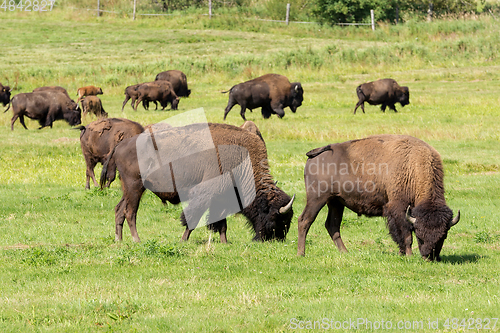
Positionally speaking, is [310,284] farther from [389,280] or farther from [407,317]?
[407,317]

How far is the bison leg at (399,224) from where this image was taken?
8148 mm

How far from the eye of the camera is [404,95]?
28.7 meters

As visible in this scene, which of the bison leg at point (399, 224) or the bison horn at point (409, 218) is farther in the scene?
the bison leg at point (399, 224)

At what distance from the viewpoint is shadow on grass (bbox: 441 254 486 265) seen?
8.00 metres

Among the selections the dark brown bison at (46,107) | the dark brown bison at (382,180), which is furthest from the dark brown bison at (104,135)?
the dark brown bison at (46,107)

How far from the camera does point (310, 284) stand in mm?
6926

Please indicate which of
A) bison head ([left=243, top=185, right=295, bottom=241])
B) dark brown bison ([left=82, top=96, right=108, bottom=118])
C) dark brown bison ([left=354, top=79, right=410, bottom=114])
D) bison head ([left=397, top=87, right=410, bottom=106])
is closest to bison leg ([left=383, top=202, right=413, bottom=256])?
bison head ([left=243, top=185, right=295, bottom=241])

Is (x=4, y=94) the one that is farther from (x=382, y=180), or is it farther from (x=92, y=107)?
(x=382, y=180)

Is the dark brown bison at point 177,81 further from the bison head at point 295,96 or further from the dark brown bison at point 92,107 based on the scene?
the bison head at point 295,96

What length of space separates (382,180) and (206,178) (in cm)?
292

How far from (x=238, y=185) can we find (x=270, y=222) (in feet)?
2.68

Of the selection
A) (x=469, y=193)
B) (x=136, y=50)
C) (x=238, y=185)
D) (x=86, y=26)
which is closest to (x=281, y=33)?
(x=136, y=50)

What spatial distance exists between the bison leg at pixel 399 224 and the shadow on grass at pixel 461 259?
0.53 metres

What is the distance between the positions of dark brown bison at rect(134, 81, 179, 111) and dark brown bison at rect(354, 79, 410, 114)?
9488 mm
